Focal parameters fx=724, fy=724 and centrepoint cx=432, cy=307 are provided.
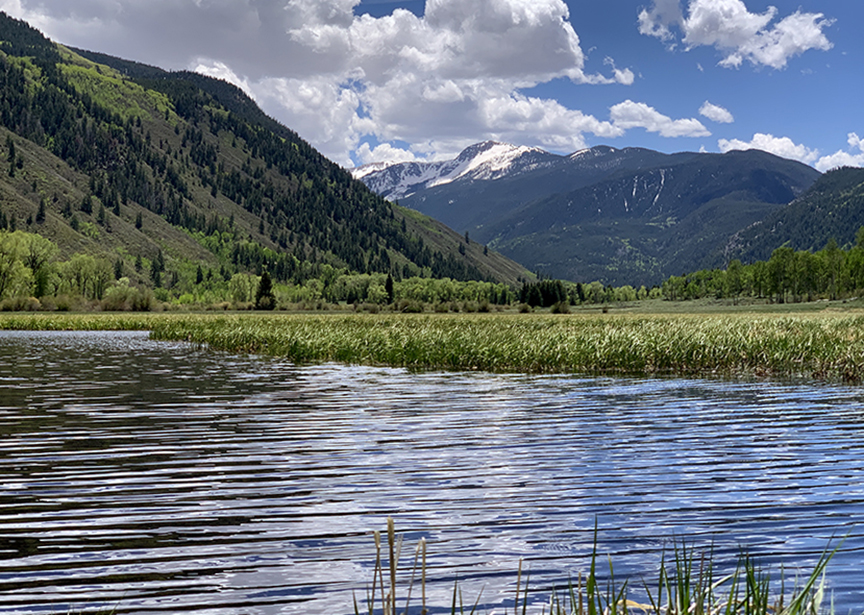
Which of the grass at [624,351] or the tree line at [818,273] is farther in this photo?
the tree line at [818,273]

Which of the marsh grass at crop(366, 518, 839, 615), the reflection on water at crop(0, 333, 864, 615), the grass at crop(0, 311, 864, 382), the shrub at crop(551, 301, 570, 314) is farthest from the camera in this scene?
the shrub at crop(551, 301, 570, 314)

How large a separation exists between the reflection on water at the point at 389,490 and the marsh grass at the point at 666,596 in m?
0.26

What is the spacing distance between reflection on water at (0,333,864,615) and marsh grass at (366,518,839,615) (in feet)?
0.84

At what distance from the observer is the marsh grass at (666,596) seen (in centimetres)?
449

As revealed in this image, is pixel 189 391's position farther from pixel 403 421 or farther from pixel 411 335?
pixel 411 335

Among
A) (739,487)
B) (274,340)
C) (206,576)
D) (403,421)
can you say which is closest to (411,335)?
(274,340)

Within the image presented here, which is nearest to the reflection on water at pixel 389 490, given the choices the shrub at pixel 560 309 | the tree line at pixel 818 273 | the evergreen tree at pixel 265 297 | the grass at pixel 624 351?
the grass at pixel 624 351

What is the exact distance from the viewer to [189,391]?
27.3m

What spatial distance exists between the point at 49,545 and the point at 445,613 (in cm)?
526

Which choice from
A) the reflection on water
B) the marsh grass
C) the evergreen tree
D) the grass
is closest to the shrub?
the evergreen tree

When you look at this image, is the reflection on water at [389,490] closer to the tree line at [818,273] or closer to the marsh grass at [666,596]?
the marsh grass at [666,596]

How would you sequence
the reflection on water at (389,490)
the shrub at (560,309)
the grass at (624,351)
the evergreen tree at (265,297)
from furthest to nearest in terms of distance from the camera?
1. the evergreen tree at (265,297)
2. the shrub at (560,309)
3. the grass at (624,351)
4. the reflection on water at (389,490)

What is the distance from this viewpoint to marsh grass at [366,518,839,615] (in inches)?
177

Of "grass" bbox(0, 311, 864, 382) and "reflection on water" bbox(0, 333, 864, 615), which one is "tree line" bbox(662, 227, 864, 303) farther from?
"reflection on water" bbox(0, 333, 864, 615)
